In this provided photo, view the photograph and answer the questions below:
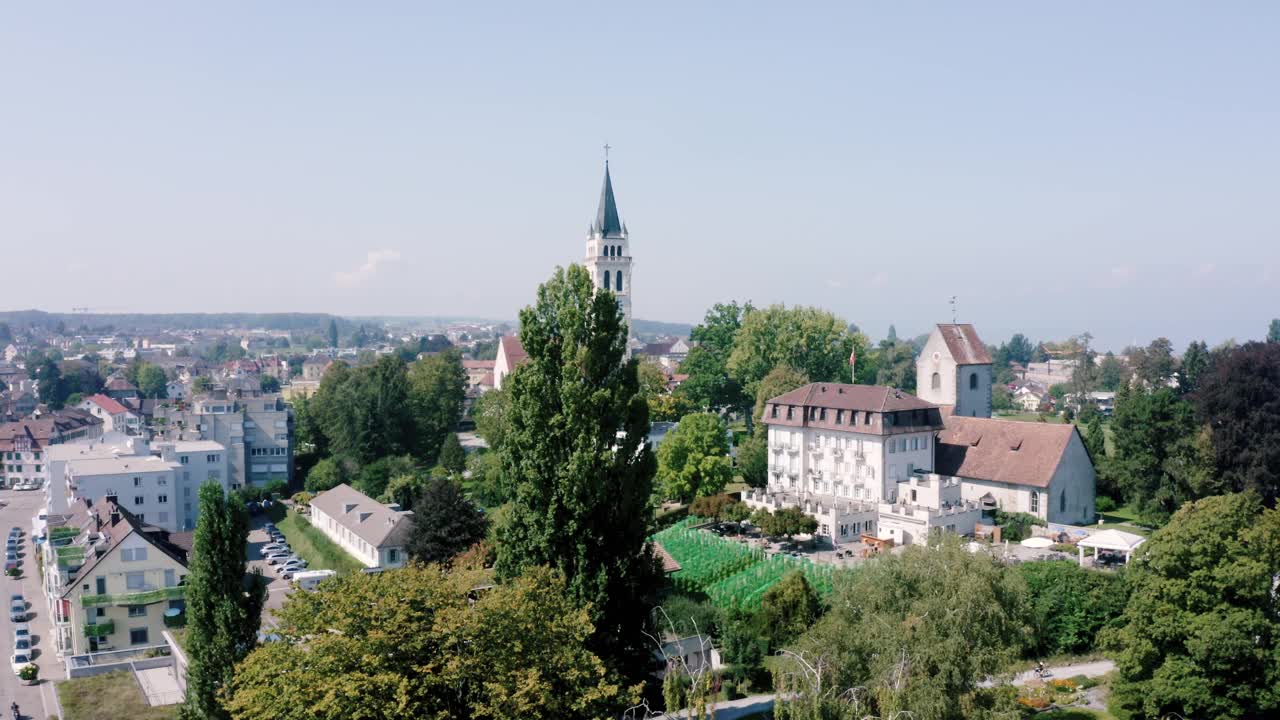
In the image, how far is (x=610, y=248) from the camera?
8156cm

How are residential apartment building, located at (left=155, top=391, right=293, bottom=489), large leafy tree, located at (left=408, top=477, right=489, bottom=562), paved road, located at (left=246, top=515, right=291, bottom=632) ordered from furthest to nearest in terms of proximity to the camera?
residential apartment building, located at (left=155, top=391, right=293, bottom=489), paved road, located at (left=246, top=515, right=291, bottom=632), large leafy tree, located at (left=408, top=477, right=489, bottom=562)

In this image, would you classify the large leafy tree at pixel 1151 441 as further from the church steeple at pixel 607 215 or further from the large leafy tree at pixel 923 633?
the church steeple at pixel 607 215

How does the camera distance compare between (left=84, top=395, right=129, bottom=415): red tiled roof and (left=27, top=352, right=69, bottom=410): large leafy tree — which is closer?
(left=84, top=395, right=129, bottom=415): red tiled roof

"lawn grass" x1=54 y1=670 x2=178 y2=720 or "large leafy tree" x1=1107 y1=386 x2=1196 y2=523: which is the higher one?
"large leafy tree" x1=1107 y1=386 x2=1196 y2=523

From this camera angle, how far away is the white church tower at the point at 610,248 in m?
81.2

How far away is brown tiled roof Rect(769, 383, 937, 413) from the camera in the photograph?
155 ft

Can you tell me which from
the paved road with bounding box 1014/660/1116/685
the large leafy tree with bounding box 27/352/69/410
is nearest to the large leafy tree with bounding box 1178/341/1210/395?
the paved road with bounding box 1014/660/1116/685

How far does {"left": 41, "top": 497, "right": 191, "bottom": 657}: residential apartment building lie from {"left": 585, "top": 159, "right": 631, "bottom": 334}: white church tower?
1718 inches

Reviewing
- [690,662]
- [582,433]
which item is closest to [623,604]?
[582,433]

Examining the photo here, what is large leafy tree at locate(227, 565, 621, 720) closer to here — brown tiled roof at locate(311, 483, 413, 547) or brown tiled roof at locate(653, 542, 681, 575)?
brown tiled roof at locate(653, 542, 681, 575)

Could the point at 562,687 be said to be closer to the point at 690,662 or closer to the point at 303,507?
the point at 690,662

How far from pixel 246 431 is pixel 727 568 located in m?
42.7

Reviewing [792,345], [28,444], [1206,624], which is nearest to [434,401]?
[792,345]

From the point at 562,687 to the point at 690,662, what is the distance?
11.0m
